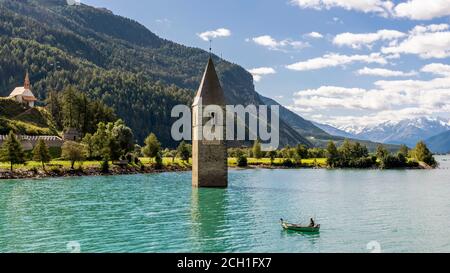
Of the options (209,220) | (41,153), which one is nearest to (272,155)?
(41,153)

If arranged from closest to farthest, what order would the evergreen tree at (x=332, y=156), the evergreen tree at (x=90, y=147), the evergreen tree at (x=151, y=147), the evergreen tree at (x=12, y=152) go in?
the evergreen tree at (x=12, y=152)
the evergreen tree at (x=90, y=147)
the evergreen tree at (x=151, y=147)
the evergreen tree at (x=332, y=156)

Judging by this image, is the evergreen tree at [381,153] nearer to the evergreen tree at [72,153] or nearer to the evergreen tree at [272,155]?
the evergreen tree at [272,155]

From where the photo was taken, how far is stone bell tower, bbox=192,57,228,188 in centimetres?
7325

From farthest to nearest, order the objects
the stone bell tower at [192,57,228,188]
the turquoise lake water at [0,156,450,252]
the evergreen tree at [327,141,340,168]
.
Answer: the evergreen tree at [327,141,340,168] → the stone bell tower at [192,57,228,188] → the turquoise lake water at [0,156,450,252]

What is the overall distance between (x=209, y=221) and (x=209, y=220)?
63 centimetres

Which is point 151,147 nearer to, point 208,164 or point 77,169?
point 77,169

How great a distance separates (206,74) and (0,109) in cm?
10024

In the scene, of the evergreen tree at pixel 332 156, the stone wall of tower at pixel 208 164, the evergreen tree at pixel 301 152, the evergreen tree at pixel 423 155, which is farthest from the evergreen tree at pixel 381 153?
the stone wall of tower at pixel 208 164

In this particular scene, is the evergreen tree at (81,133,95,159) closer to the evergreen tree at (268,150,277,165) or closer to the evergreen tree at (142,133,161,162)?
the evergreen tree at (142,133,161,162)

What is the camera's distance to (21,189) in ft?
229

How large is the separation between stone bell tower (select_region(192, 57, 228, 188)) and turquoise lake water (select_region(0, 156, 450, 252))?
2695 mm

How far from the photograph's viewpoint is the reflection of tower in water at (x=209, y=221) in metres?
33.7

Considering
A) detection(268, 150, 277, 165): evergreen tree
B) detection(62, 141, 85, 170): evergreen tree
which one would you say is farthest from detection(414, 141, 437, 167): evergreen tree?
detection(62, 141, 85, 170): evergreen tree

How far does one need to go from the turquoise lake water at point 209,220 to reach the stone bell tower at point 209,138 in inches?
106
